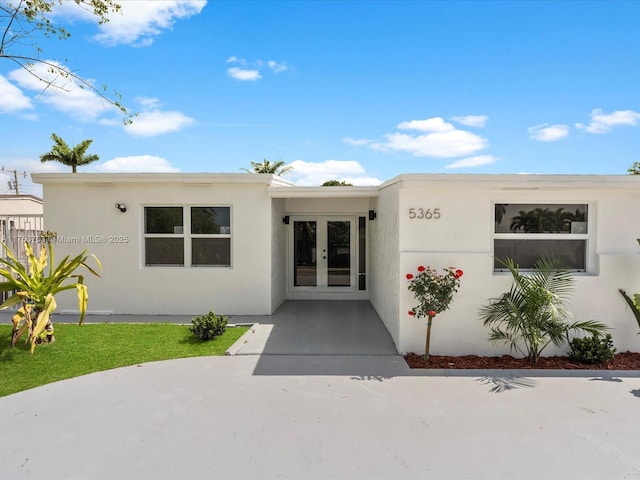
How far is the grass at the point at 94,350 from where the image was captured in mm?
5816

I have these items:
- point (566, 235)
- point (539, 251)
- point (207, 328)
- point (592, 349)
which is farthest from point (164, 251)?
point (592, 349)

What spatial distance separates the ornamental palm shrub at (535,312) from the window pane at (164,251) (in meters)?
7.25

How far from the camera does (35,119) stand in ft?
36.9

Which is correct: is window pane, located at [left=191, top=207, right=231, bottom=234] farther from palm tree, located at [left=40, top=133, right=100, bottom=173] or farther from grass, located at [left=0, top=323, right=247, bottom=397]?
palm tree, located at [left=40, top=133, right=100, bottom=173]

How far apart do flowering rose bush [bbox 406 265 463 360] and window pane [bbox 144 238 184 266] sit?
6.16 meters

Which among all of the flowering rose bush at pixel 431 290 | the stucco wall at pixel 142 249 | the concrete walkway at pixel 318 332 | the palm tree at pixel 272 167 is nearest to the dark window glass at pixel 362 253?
the concrete walkway at pixel 318 332

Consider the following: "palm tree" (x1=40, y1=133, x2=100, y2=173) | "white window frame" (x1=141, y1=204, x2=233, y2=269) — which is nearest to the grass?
"white window frame" (x1=141, y1=204, x2=233, y2=269)

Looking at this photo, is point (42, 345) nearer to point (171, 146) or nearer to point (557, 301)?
point (557, 301)

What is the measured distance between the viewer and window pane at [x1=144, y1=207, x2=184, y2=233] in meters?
9.95

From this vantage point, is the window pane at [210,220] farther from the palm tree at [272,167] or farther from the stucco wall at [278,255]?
the palm tree at [272,167]

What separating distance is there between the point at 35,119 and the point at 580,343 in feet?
46.8

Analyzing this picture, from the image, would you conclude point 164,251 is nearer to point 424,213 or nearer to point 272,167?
point 424,213

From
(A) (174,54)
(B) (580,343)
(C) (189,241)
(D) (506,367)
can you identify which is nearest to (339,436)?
(D) (506,367)

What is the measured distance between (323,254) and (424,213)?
5640mm
